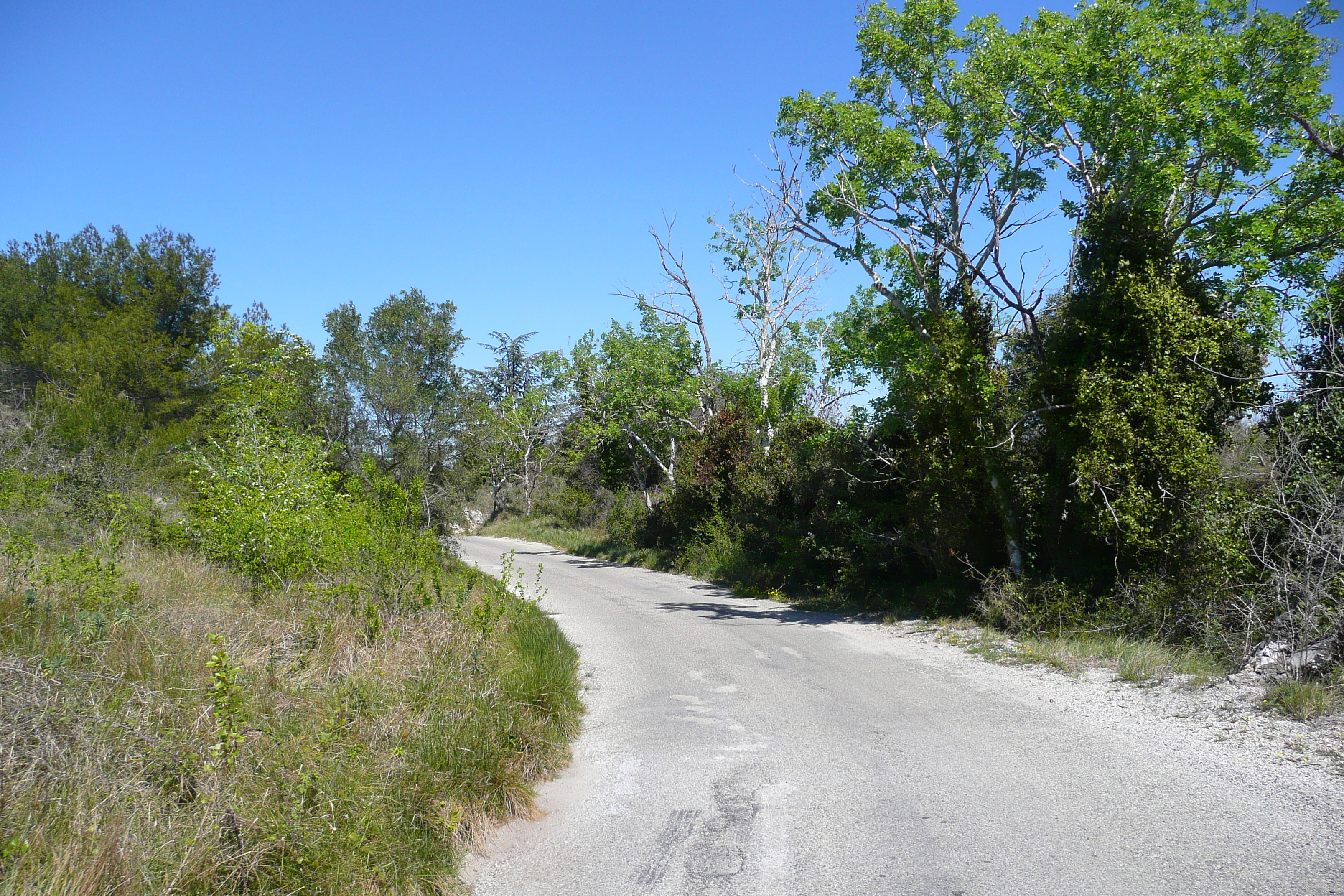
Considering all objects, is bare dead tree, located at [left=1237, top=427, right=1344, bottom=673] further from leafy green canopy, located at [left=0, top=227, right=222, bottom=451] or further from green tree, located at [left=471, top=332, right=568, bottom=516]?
green tree, located at [left=471, top=332, right=568, bottom=516]

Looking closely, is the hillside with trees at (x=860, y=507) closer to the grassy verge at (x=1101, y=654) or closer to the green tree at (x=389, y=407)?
the grassy verge at (x=1101, y=654)

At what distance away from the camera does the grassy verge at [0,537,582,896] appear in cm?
346

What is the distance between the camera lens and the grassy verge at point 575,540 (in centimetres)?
2545

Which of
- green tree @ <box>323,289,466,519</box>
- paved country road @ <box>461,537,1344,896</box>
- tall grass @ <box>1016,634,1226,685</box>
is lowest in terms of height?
paved country road @ <box>461,537,1344,896</box>

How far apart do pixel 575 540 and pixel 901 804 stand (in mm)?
29441

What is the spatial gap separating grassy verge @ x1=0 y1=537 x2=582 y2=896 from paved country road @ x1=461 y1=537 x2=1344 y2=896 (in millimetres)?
452

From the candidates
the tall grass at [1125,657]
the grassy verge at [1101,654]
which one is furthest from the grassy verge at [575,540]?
the tall grass at [1125,657]

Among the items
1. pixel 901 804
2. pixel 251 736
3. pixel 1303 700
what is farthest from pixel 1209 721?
pixel 251 736

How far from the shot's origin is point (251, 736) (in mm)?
4617

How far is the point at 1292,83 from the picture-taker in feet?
36.0

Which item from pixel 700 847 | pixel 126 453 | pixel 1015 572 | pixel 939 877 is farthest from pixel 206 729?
pixel 126 453

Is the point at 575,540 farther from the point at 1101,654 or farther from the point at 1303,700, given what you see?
the point at 1303,700

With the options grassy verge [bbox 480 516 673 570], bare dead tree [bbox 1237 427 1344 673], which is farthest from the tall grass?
grassy verge [bbox 480 516 673 570]

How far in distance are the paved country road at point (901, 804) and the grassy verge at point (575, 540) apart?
52.5 ft
